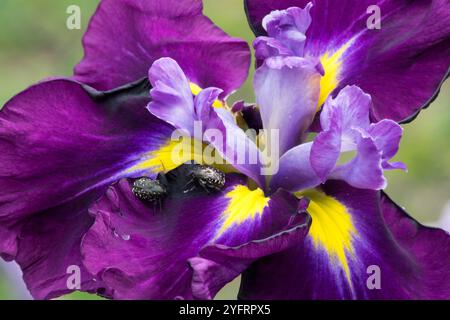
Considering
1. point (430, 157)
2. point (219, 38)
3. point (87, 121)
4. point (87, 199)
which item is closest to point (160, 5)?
point (219, 38)

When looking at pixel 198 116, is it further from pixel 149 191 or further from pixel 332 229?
pixel 332 229

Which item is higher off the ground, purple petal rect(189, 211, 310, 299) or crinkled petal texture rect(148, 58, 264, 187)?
crinkled petal texture rect(148, 58, 264, 187)

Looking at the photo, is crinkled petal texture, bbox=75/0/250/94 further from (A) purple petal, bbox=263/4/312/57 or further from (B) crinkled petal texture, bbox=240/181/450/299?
Result: (B) crinkled petal texture, bbox=240/181/450/299

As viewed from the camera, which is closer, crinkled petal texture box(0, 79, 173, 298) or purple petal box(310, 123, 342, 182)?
purple petal box(310, 123, 342, 182)

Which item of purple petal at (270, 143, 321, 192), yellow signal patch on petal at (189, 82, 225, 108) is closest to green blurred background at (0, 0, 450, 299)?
yellow signal patch on petal at (189, 82, 225, 108)

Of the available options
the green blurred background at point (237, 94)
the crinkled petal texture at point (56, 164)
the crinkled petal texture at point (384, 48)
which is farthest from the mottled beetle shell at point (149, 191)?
the green blurred background at point (237, 94)

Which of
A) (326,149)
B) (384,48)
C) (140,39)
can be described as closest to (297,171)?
(326,149)
